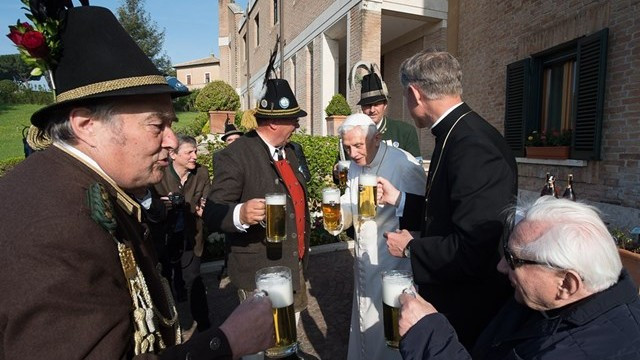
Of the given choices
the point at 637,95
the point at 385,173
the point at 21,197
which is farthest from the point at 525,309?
the point at 637,95

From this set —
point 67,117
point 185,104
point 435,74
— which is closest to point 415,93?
point 435,74

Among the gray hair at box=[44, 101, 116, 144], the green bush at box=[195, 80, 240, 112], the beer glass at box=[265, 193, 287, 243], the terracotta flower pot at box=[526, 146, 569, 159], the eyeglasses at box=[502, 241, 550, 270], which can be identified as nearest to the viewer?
the gray hair at box=[44, 101, 116, 144]

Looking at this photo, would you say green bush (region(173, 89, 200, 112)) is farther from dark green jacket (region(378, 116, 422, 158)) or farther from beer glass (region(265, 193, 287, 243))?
beer glass (region(265, 193, 287, 243))

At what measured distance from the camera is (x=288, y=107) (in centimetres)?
301

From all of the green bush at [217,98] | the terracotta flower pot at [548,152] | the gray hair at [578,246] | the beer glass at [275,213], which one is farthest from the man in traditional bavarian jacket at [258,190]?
the green bush at [217,98]

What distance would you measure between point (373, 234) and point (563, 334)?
5.79ft

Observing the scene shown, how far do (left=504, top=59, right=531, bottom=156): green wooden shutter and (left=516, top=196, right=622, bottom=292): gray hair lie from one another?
6.95m

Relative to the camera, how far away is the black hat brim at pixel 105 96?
4.10ft

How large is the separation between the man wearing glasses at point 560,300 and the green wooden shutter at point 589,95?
579cm

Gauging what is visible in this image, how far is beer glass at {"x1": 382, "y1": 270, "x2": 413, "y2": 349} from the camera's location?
69.9 inches

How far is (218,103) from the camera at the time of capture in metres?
17.5

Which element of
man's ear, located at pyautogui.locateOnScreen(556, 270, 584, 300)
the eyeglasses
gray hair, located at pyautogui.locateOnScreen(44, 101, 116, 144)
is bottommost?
man's ear, located at pyautogui.locateOnScreen(556, 270, 584, 300)

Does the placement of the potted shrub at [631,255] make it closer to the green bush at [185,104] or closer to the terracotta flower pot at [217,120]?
the terracotta flower pot at [217,120]

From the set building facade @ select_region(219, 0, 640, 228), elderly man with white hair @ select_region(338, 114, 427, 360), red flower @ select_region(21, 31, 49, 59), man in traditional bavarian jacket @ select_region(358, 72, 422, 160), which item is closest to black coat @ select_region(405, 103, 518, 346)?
elderly man with white hair @ select_region(338, 114, 427, 360)
